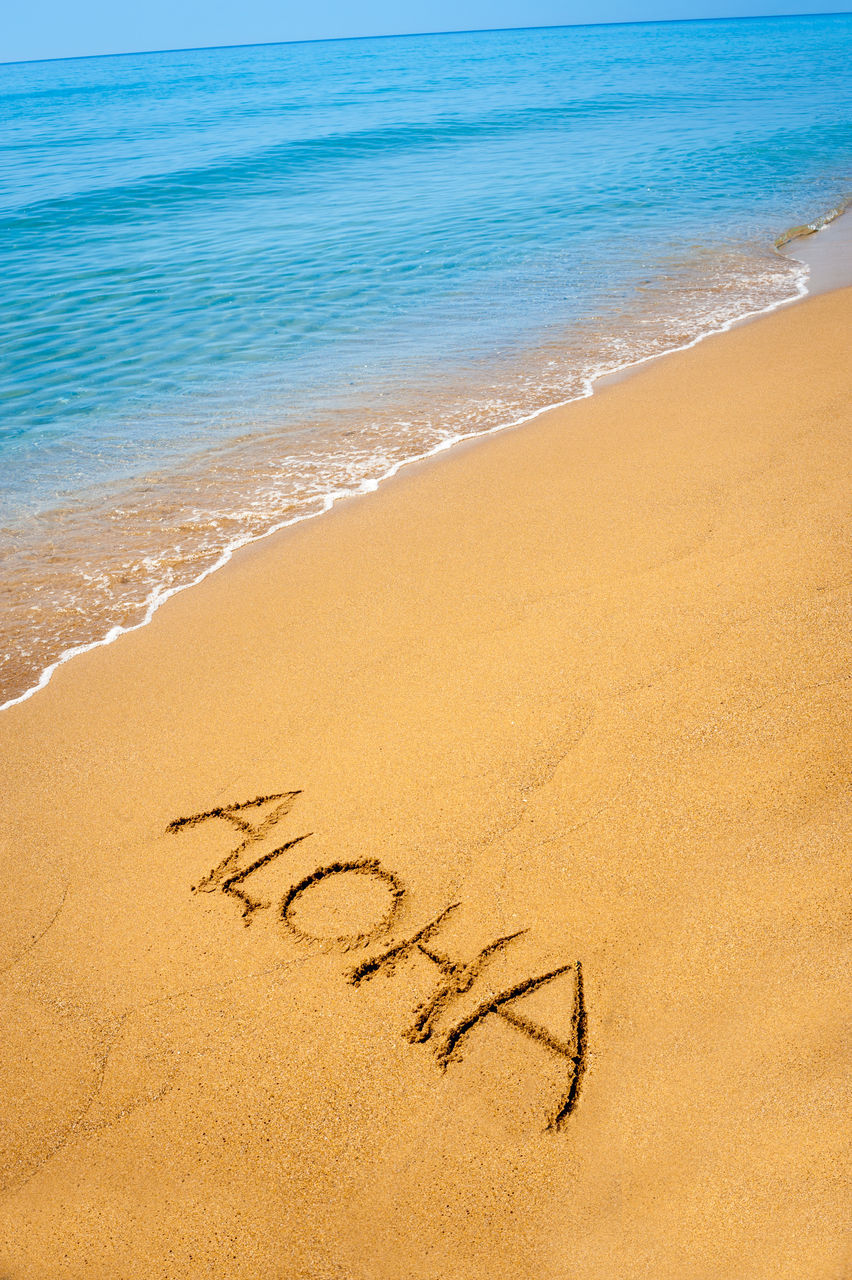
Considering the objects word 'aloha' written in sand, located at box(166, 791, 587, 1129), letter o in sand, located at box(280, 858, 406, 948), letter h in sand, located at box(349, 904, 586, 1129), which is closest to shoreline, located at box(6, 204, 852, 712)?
word 'aloha' written in sand, located at box(166, 791, 587, 1129)

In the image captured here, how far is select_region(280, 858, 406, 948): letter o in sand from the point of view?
225 cm

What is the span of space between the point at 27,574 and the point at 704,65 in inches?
1614

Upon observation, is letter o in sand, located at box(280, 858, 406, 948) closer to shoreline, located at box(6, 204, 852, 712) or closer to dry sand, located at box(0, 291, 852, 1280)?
dry sand, located at box(0, 291, 852, 1280)

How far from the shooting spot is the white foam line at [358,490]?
3.69 m

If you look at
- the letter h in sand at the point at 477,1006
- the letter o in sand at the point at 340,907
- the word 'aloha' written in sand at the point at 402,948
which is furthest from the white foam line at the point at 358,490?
the letter h in sand at the point at 477,1006

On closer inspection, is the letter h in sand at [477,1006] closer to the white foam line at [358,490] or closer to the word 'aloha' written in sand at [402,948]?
the word 'aloha' written in sand at [402,948]

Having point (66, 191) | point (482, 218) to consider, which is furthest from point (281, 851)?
point (66, 191)

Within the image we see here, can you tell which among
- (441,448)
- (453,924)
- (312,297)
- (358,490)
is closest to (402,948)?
(453,924)

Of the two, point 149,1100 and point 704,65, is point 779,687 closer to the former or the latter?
point 149,1100

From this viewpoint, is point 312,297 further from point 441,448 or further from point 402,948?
point 402,948

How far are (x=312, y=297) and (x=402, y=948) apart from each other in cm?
830

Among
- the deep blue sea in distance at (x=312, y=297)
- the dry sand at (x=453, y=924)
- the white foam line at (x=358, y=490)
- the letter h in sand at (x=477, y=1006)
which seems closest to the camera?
the dry sand at (x=453, y=924)

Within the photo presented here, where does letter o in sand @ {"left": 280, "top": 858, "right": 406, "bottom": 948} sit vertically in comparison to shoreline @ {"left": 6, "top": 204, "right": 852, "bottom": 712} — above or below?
below

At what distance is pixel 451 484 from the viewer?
4750 millimetres
